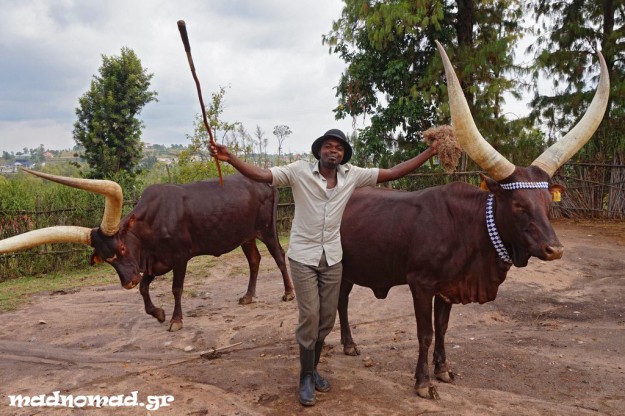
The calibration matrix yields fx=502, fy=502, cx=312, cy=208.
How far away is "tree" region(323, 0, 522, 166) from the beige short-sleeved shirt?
10669mm

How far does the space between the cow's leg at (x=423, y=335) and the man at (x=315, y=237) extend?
0.65m

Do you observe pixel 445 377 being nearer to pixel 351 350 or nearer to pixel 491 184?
pixel 351 350

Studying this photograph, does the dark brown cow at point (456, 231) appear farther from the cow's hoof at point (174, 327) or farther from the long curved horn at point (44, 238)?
the long curved horn at point (44, 238)

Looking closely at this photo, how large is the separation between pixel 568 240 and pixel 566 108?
202 inches

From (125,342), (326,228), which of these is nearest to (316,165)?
(326,228)

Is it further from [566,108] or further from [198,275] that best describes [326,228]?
[566,108]

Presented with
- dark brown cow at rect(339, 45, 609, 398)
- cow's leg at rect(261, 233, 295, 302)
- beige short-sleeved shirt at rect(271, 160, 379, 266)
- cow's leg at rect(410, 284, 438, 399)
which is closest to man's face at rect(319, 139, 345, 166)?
beige short-sleeved shirt at rect(271, 160, 379, 266)

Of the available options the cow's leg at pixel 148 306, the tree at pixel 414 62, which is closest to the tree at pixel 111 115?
the tree at pixel 414 62

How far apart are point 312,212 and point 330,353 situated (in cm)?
184

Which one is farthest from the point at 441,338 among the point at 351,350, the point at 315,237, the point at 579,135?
the point at 579,135

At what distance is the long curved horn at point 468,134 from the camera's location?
3391 mm

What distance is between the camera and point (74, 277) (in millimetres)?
9531

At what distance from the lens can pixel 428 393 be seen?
3904 millimetres

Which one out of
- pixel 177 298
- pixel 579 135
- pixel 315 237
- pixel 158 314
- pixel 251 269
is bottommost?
pixel 158 314
